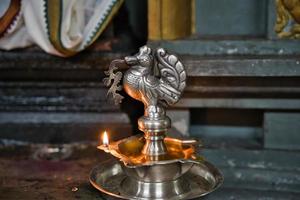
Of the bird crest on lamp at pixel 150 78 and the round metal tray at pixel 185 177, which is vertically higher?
the bird crest on lamp at pixel 150 78

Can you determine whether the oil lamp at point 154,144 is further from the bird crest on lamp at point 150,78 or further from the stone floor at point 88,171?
the stone floor at point 88,171

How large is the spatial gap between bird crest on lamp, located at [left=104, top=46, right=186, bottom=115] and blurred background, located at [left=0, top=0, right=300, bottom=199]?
1.18 ft

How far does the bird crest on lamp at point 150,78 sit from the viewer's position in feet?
3.35

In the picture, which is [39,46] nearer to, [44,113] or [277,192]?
[44,113]

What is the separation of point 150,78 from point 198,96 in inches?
18.2

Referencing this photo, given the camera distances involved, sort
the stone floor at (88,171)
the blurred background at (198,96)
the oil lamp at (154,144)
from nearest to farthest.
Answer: the oil lamp at (154,144)
the stone floor at (88,171)
the blurred background at (198,96)

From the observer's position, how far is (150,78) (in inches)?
40.6

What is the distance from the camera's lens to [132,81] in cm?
102

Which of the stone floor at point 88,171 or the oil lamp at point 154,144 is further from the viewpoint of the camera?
the stone floor at point 88,171

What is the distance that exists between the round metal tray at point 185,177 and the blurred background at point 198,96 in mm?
195

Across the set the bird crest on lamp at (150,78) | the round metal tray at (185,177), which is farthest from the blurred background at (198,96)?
the bird crest on lamp at (150,78)

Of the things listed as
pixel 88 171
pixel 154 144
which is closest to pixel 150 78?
pixel 154 144

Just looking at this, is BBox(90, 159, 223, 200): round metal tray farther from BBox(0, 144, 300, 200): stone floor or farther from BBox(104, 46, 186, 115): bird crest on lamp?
BBox(104, 46, 186, 115): bird crest on lamp

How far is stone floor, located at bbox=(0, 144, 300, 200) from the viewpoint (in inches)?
47.0
